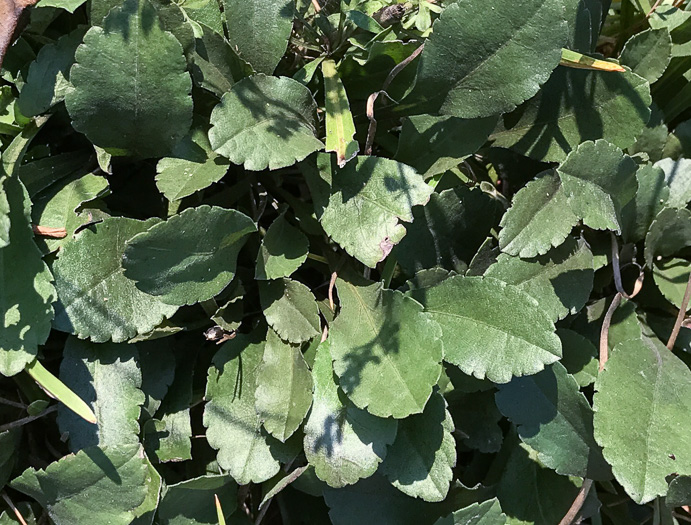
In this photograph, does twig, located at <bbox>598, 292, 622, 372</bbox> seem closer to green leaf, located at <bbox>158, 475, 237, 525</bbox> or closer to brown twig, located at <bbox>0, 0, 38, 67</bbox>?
green leaf, located at <bbox>158, 475, 237, 525</bbox>

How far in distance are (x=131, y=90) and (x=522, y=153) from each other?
2.23 ft

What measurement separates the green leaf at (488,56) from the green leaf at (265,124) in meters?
0.20

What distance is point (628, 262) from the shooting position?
1.35 meters

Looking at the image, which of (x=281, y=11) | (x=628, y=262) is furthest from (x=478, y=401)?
(x=281, y=11)

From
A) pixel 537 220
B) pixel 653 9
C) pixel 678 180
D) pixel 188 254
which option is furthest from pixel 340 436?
pixel 653 9

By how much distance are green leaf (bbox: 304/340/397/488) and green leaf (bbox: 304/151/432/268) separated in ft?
0.70

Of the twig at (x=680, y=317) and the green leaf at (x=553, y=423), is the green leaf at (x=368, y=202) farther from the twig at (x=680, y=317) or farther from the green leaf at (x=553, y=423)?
the twig at (x=680, y=317)

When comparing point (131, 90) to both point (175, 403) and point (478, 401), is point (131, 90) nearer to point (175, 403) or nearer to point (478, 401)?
point (175, 403)

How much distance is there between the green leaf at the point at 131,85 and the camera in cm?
102

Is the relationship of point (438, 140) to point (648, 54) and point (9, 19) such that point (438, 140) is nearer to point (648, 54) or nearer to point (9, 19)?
point (648, 54)

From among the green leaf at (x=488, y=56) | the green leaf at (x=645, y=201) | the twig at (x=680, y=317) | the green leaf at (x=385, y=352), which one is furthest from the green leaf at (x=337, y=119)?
the twig at (x=680, y=317)

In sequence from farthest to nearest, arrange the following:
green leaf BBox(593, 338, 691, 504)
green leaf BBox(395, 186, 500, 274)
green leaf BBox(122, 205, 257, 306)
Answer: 1. green leaf BBox(395, 186, 500, 274)
2. green leaf BBox(593, 338, 691, 504)
3. green leaf BBox(122, 205, 257, 306)

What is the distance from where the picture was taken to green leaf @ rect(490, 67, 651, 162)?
1.18m

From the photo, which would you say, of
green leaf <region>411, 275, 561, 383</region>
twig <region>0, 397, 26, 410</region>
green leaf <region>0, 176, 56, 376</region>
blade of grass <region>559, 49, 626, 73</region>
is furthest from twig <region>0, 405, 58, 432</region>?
blade of grass <region>559, 49, 626, 73</region>
